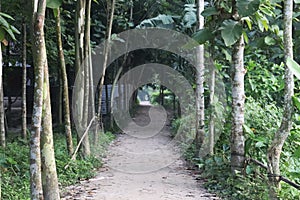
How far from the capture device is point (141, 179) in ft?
20.8

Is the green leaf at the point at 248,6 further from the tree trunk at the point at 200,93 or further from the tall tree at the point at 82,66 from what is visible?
the tall tree at the point at 82,66

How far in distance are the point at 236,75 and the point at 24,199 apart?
3338mm

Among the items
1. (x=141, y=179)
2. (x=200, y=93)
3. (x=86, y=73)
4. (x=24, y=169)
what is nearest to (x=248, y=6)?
(x=141, y=179)

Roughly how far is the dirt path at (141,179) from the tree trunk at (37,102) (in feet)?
5.15

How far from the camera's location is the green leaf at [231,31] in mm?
4914

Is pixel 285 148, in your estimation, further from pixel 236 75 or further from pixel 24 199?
pixel 24 199

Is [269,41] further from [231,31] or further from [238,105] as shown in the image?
[238,105]

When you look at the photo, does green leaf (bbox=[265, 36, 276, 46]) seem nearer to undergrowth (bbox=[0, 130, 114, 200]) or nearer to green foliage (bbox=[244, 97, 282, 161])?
green foliage (bbox=[244, 97, 282, 161])

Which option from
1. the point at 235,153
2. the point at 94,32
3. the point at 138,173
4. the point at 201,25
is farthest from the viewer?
the point at 94,32

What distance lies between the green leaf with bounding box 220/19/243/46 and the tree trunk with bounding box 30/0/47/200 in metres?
2.38

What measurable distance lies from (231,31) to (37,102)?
2.74 metres

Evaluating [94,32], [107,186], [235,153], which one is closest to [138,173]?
[107,186]

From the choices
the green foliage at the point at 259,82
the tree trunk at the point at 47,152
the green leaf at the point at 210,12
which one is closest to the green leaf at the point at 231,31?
the green leaf at the point at 210,12

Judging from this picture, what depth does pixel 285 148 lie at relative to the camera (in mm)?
5590
